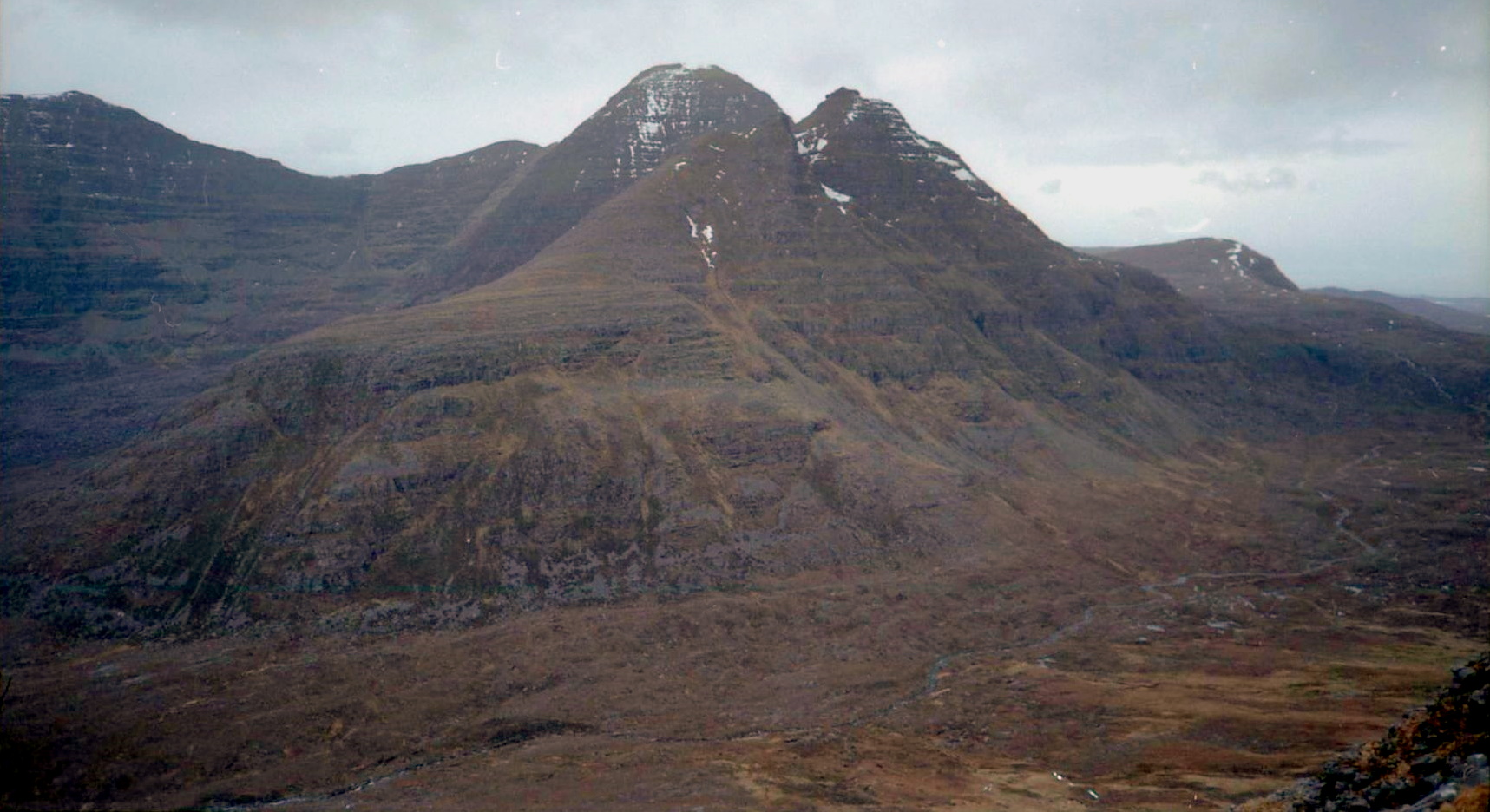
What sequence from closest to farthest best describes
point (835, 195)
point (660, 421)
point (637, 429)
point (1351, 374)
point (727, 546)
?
1. point (727, 546)
2. point (637, 429)
3. point (660, 421)
4. point (835, 195)
5. point (1351, 374)

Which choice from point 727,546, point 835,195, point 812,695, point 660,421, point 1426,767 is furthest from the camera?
point 835,195

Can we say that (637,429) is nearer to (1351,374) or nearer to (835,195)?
(835,195)

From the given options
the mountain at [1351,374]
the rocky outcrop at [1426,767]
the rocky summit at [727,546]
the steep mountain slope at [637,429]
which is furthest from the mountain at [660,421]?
the rocky outcrop at [1426,767]

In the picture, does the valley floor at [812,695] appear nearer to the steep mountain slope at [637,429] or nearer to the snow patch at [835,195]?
the steep mountain slope at [637,429]

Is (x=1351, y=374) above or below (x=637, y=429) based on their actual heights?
above

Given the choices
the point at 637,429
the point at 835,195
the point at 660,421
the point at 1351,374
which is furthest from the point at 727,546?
the point at 1351,374

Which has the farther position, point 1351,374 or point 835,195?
point 1351,374

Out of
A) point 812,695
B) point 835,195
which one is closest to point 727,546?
point 812,695

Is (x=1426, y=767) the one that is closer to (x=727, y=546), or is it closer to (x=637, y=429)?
(x=727, y=546)

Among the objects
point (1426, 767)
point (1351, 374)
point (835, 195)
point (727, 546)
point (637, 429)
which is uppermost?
point (835, 195)
